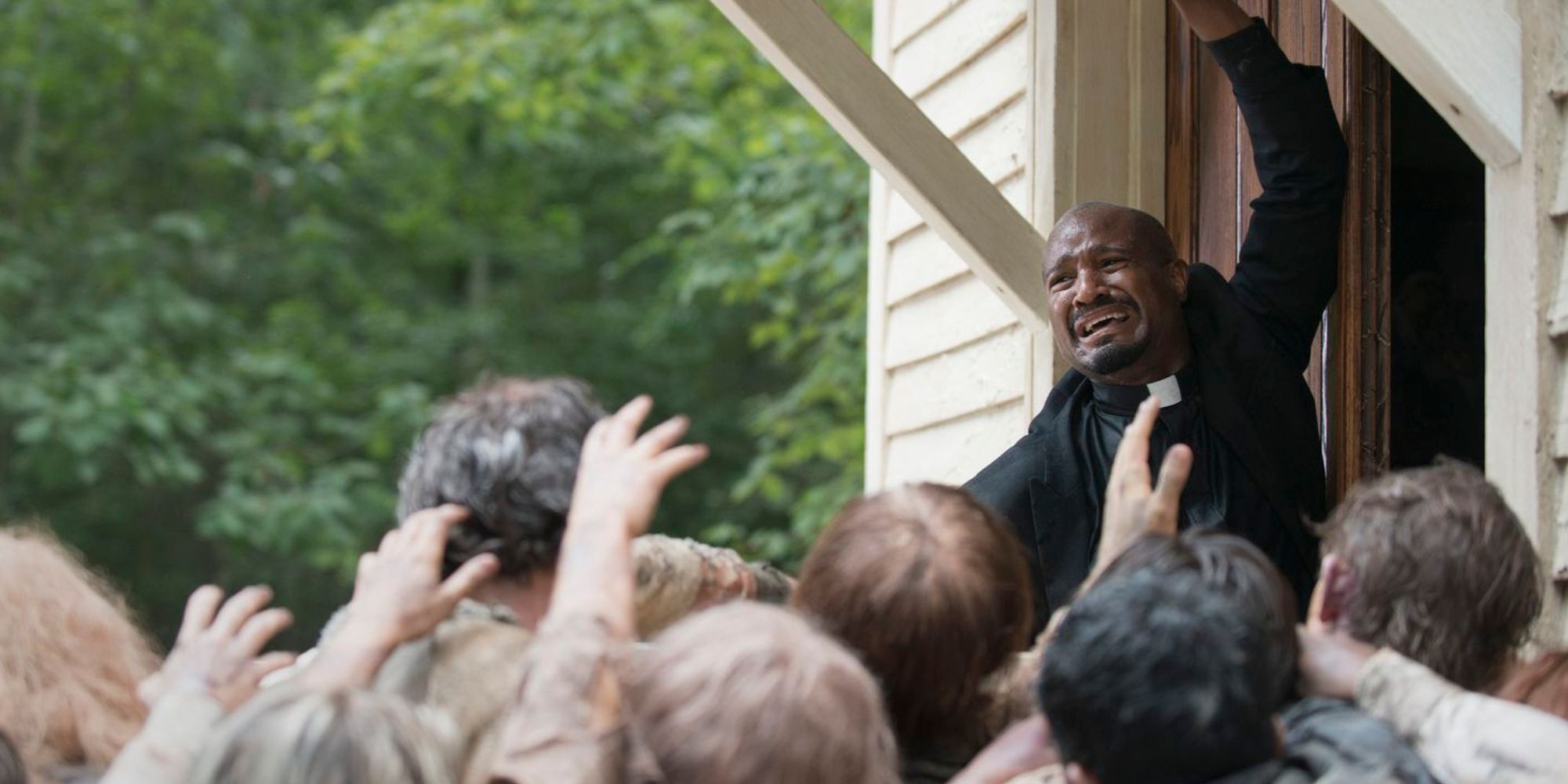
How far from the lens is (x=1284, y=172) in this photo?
379 cm

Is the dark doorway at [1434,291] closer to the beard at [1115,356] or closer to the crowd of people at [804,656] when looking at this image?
the beard at [1115,356]

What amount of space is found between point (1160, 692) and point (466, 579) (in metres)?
0.72

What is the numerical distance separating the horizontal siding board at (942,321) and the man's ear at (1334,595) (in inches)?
103

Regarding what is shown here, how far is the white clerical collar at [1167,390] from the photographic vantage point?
12.6ft

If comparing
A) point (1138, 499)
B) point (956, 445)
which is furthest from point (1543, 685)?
point (956, 445)

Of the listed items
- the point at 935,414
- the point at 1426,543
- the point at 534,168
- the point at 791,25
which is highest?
the point at 534,168

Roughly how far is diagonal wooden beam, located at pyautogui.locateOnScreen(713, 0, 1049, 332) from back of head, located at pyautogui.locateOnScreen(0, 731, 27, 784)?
2.35 metres

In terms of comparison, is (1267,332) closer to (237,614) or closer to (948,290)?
(948,290)

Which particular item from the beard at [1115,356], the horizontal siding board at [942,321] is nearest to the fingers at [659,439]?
the beard at [1115,356]

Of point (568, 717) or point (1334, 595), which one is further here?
point (1334, 595)

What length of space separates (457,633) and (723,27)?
36.1 feet

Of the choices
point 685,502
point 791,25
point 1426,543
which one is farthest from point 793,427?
point 1426,543

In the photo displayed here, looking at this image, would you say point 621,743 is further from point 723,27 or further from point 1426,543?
point 723,27

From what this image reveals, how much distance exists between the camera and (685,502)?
13.4 m
